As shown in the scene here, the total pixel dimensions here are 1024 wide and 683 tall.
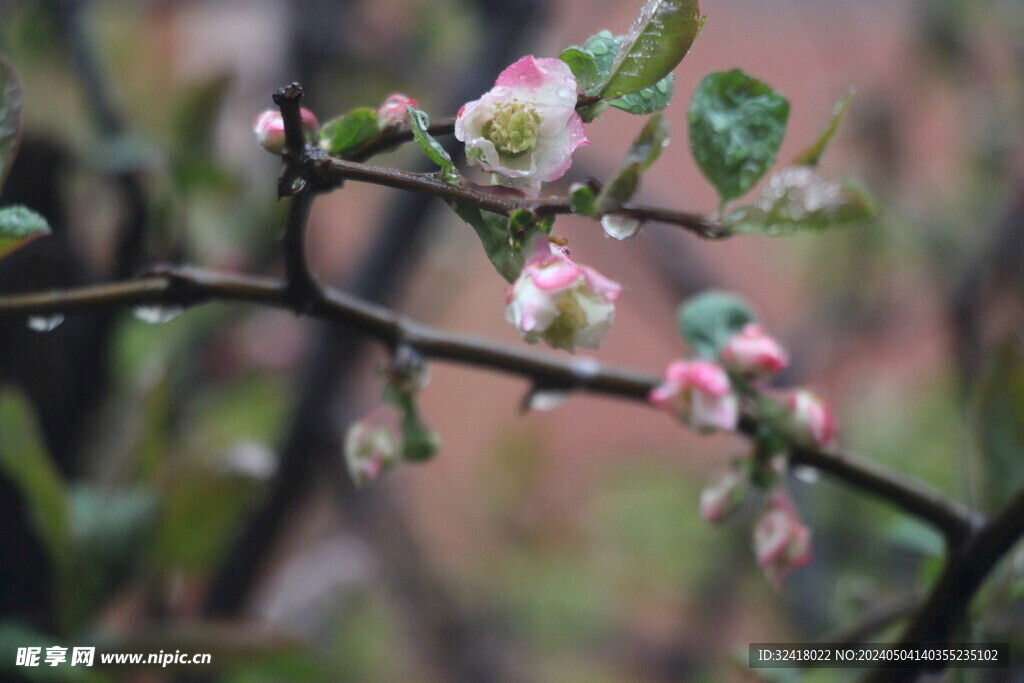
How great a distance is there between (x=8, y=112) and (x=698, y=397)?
0.24m

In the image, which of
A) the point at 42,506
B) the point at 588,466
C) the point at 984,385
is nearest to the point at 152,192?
the point at 42,506

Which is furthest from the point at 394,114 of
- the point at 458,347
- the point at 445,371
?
the point at 445,371

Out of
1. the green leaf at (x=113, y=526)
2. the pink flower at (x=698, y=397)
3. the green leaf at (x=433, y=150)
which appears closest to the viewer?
the green leaf at (x=433, y=150)

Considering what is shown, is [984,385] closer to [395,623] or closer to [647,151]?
[647,151]

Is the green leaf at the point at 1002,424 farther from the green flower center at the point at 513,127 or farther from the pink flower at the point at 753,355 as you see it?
the green flower center at the point at 513,127

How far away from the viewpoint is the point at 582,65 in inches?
8.9

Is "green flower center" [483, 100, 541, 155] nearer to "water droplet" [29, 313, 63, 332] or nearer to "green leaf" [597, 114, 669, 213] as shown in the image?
"green leaf" [597, 114, 669, 213]

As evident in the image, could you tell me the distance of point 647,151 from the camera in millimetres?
224

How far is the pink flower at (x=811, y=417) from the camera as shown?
332 millimetres

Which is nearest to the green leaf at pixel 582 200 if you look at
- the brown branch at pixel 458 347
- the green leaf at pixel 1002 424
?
the brown branch at pixel 458 347

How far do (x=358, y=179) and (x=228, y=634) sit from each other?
298 millimetres

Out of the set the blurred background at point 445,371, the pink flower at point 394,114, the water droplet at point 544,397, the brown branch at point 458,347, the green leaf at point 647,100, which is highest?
the green leaf at point 647,100

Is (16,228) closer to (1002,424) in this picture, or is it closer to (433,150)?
(433,150)

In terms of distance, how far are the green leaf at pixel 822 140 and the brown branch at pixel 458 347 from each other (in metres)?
0.11
